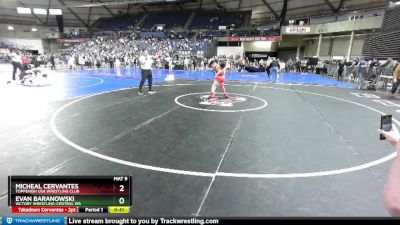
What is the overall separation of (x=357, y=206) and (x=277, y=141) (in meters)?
2.65

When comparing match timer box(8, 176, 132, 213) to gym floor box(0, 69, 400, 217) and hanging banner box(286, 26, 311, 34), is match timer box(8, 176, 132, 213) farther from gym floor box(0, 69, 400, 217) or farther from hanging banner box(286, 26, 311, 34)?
hanging banner box(286, 26, 311, 34)

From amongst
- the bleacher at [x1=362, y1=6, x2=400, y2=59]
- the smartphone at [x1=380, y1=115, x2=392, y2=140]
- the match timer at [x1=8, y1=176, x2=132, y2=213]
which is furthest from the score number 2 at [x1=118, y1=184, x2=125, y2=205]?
the bleacher at [x1=362, y1=6, x2=400, y2=59]

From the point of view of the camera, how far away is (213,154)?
515 cm

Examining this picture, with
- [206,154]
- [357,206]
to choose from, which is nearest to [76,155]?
[206,154]

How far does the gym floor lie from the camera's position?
3521mm

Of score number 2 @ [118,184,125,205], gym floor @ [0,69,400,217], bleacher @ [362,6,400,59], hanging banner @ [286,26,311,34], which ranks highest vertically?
hanging banner @ [286,26,311,34]

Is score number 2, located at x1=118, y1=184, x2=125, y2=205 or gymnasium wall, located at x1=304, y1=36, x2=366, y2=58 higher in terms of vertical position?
gymnasium wall, located at x1=304, y1=36, x2=366, y2=58

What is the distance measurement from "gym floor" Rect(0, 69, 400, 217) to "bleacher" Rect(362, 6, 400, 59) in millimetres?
19410

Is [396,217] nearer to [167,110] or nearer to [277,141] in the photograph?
[277,141]

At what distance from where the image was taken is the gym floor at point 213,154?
352 centimetres

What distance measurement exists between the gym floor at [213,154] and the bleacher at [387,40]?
19.4 m

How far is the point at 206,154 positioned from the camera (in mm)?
5141

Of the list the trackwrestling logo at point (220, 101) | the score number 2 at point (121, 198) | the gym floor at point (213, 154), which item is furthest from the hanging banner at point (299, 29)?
the score number 2 at point (121, 198)

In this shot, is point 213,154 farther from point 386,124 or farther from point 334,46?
point 334,46
